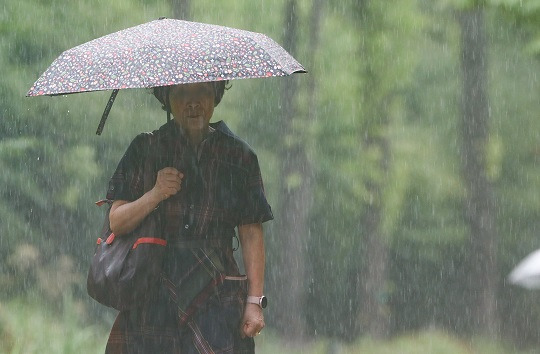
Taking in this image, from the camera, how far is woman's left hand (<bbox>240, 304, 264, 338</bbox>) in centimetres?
452

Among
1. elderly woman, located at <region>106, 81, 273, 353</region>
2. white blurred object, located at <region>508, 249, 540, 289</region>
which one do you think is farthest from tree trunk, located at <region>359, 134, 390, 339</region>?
white blurred object, located at <region>508, 249, 540, 289</region>

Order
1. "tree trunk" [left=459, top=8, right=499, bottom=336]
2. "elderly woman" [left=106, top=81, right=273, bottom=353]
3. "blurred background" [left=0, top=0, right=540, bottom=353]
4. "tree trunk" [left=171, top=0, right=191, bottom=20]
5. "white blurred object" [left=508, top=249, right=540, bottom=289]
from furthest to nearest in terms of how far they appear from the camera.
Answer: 1. "tree trunk" [left=171, top=0, right=191, bottom=20]
2. "tree trunk" [left=459, top=8, right=499, bottom=336]
3. "blurred background" [left=0, top=0, right=540, bottom=353]
4. "elderly woman" [left=106, top=81, right=273, bottom=353]
5. "white blurred object" [left=508, top=249, right=540, bottom=289]

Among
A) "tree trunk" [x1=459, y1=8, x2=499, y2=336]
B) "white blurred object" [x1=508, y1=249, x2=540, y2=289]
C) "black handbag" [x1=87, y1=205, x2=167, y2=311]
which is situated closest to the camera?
"white blurred object" [x1=508, y1=249, x2=540, y2=289]

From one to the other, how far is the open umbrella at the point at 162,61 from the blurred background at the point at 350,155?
28.7 ft

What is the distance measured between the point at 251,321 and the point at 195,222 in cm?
44

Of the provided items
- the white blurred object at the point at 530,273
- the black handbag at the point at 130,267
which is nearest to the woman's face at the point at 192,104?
Result: the black handbag at the point at 130,267

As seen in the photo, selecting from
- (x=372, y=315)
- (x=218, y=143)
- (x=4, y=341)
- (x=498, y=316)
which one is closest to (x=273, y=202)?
(x=372, y=315)

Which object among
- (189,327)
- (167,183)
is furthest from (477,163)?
(167,183)

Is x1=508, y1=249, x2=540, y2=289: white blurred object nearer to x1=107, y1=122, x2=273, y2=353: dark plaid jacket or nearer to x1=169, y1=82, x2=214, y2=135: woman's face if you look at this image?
x1=107, y1=122, x2=273, y2=353: dark plaid jacket

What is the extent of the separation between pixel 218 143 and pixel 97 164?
8993 millimetres

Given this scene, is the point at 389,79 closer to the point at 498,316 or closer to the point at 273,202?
the point at 273,202

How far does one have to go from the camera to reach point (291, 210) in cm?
1356

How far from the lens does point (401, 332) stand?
45.2 feet

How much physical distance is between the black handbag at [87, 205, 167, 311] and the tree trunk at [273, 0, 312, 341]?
915cm
